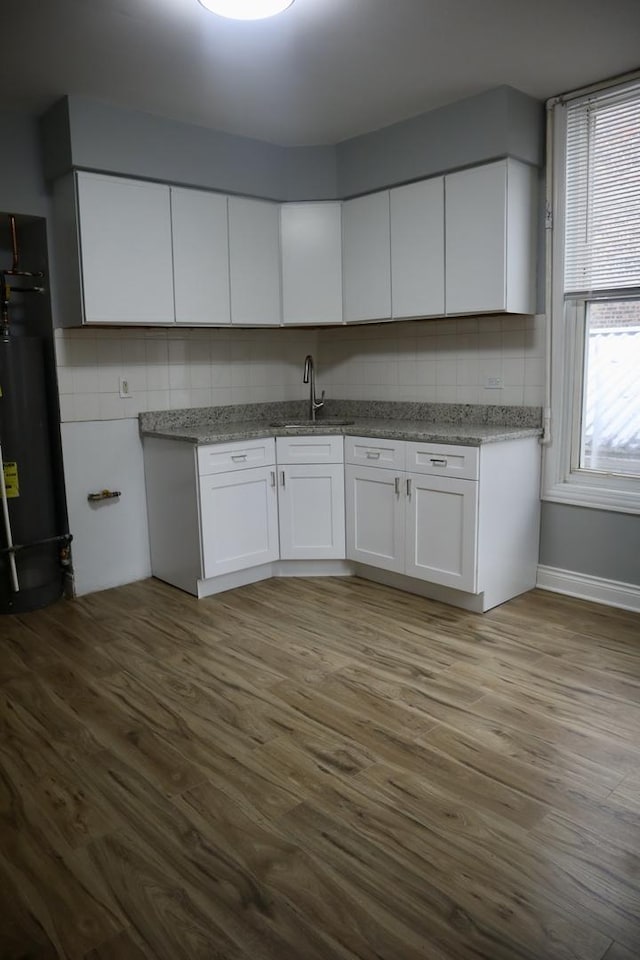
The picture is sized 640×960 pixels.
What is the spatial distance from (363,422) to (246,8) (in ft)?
7.82

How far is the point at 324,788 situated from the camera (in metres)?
2.13

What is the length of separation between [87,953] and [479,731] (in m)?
1.38

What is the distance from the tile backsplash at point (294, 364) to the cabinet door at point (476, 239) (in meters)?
0.32

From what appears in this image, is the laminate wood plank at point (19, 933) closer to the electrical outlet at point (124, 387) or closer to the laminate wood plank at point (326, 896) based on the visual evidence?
the laminate wood plank at point (326, 896)

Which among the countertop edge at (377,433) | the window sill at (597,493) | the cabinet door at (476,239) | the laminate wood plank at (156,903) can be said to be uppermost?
the cabinet door at (476,239)

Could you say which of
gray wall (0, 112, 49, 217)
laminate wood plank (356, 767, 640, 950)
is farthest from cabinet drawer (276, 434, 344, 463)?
laminate wood plank (356, 767, 640, 950)

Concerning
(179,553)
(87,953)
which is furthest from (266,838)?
(179,553)

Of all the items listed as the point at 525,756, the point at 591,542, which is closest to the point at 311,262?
the point at 591,542

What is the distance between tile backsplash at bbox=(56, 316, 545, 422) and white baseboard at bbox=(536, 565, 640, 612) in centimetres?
95

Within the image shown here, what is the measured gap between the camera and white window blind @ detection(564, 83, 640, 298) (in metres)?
3.23

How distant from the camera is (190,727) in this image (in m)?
2.49

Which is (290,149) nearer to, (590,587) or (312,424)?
(312,424)

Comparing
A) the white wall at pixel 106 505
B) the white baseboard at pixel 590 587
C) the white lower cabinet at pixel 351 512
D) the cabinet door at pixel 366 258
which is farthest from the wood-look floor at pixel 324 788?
the cabinet door at pixel 366 258

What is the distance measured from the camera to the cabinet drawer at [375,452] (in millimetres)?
3650
